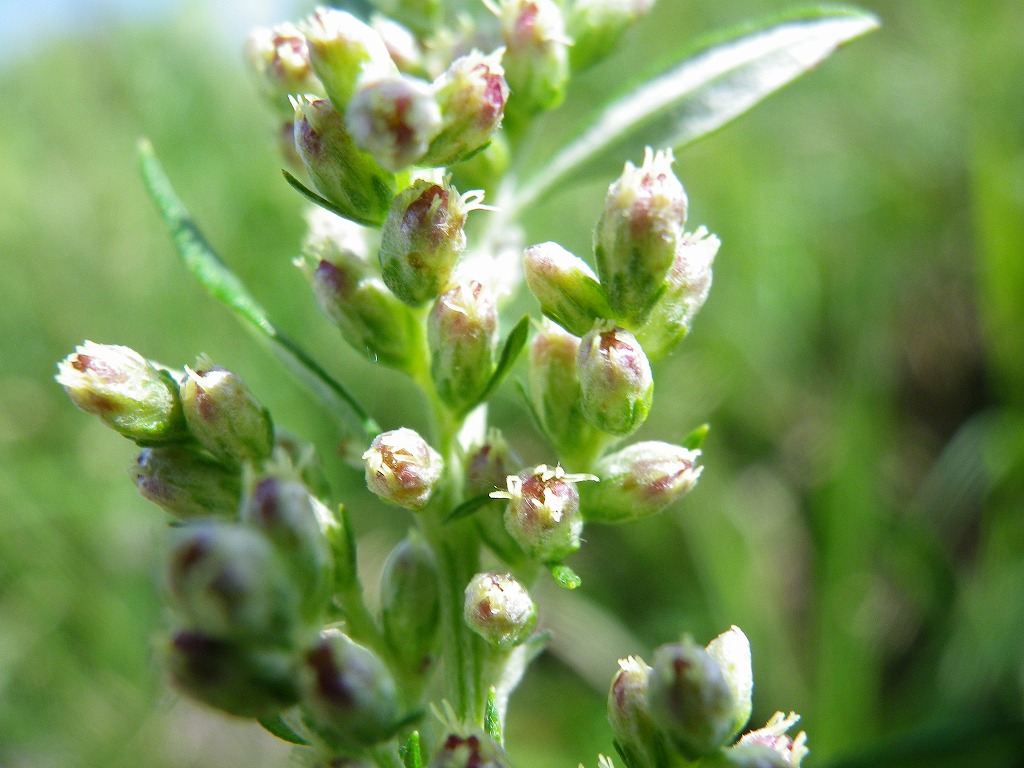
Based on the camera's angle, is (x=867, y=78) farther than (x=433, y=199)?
Yes

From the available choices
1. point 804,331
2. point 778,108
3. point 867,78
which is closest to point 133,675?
point 804,331

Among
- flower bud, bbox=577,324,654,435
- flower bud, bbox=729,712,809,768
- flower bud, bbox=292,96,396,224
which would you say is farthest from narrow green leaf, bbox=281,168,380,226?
flower bud, bbox=729,712,809,768

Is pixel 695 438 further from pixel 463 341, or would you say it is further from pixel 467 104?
pixel 467 104

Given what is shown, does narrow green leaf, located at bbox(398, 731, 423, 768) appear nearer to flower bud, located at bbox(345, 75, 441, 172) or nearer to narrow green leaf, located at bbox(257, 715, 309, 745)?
narrow green leaf, located at bbox(257, 715, 309, 745)

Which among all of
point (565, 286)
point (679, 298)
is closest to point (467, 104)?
point (565, 286)

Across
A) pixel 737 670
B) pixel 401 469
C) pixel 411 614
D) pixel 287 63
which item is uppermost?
pixel 287 63

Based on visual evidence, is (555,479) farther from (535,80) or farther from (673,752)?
(535,80)
